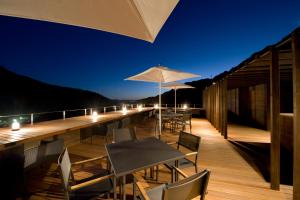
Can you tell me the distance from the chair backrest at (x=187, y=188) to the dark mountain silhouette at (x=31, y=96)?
203ft

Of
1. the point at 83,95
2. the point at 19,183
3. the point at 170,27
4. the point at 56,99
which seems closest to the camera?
the point at 19,183

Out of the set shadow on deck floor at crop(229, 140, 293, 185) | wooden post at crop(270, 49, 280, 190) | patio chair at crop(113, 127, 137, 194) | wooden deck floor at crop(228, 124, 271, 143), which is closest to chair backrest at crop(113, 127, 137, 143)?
patio chair at crop(113, 127, 137, 194)

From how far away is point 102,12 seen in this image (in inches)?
54.2

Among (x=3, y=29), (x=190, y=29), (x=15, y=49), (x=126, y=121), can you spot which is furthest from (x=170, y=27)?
(x=15, y=49)

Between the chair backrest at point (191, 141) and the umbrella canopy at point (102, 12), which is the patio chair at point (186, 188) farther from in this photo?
the umbrella canopy at point (102, 12)

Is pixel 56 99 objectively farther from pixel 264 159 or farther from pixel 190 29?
pixel 264 159

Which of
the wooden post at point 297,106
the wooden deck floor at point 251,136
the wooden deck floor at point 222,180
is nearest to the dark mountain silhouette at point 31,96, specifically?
the wooden deck floor at point 222,180

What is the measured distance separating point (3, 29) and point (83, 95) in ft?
111

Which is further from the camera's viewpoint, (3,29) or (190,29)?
(3,29)

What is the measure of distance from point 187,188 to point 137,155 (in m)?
0.94

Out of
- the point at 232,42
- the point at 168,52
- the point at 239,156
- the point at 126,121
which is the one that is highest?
the point at 232,42

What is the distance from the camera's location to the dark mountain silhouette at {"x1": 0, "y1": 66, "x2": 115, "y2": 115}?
50844 millimetres

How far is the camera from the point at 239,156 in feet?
13.1

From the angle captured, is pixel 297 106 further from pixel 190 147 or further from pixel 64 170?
pixel 64 170
